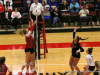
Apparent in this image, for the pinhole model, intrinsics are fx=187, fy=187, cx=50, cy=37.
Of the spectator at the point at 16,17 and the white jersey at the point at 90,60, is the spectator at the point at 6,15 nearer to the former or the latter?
the spectator at the point at 16,17

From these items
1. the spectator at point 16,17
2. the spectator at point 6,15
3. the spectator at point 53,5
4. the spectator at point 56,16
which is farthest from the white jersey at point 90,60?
the spectator at point 53,5

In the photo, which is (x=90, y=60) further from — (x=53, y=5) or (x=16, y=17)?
(x=53, y=5)

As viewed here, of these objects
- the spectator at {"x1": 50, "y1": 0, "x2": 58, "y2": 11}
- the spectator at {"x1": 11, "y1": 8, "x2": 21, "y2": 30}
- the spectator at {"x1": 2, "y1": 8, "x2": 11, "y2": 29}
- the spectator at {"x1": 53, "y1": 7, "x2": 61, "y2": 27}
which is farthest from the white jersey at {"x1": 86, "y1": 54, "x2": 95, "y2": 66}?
the spectator at {"x1": 50, "y1": 0, "x2": 58, "y2": 11}

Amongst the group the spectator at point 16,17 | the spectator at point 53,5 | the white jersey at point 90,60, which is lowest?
the white jersey at point 90,60

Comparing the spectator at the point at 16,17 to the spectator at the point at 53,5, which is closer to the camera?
the spectator at the point at 16,17

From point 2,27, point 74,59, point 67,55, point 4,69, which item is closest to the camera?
point 4,69

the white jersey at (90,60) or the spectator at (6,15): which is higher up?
the spectator at (6,15)

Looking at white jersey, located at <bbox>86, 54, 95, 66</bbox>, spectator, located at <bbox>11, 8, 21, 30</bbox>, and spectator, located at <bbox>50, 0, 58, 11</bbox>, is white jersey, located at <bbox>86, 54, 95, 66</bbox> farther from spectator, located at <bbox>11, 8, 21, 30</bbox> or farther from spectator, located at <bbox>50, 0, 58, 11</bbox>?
spectator, located at <bbox>50, 0, 58, 11</bbox>

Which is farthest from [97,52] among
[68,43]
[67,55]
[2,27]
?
[2,27]

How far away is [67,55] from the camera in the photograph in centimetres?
766

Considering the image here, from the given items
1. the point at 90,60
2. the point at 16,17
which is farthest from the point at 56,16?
the point at 90,60

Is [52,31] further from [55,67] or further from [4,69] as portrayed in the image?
[4,69]

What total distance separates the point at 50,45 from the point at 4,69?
5.45m

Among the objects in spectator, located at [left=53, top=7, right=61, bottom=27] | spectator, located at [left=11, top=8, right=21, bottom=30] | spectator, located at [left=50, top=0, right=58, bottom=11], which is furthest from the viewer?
spectator, located at [left=50, top=0, right=58, bottom=11]
